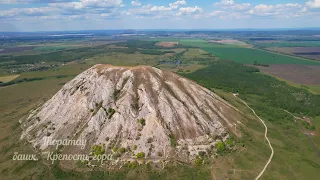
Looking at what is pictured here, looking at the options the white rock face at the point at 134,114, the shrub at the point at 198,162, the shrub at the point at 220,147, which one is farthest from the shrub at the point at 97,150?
the shrub at the point at 220,147

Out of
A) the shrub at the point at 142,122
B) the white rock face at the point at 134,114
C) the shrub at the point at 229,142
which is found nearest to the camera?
the white rock face at the point at 134,114

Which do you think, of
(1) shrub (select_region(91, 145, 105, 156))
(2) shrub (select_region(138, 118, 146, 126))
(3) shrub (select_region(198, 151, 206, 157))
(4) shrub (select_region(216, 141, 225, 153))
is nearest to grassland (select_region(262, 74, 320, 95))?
(4) shrub (select_region(216, 141, 225, 153))

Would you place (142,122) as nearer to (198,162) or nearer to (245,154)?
(198,162)

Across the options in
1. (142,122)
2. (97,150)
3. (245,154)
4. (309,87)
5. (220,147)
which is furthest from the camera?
(309,87)

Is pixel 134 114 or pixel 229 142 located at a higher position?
pixel 134 114

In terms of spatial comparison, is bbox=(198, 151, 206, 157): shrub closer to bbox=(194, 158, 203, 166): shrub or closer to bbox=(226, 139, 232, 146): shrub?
bbox=(194, 158, 203, 166): shrub

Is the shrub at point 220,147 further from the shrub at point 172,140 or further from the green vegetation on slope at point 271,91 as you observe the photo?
the green vegetation on slope at point 271,91

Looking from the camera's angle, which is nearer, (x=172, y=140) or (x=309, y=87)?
(x=172, y=140)

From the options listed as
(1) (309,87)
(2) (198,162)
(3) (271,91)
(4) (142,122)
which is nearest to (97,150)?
(4) (142,122)

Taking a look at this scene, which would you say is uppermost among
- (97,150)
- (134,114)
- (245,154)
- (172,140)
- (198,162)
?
(134,114)
